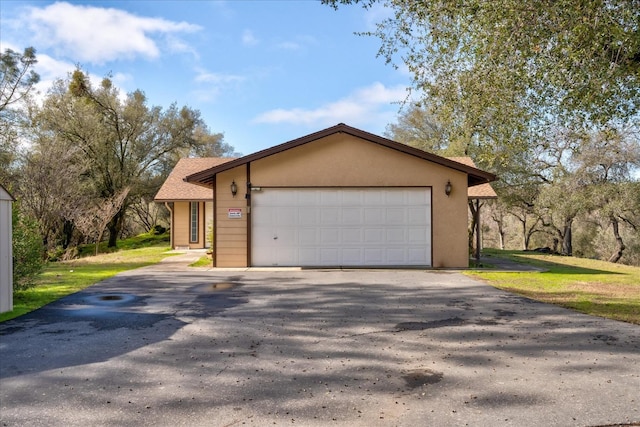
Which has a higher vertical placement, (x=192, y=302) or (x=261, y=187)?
(x=261, y=187)

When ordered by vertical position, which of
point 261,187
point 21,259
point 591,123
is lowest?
point 21,259

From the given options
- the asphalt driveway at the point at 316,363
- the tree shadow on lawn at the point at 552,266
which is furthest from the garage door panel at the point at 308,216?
the tree shadow on lawn at the point at 552,266

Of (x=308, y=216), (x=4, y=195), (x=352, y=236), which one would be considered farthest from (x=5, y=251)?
(x=352, y=236)

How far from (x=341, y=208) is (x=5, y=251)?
9.18m

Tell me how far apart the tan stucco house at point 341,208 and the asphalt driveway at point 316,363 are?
222 inches

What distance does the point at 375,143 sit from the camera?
1463 centimetres

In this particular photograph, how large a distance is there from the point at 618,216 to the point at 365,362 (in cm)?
2524

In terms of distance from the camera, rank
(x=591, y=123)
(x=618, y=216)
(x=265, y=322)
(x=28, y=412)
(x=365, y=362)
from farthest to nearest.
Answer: (x=618, y=216)
(x=591, y=123)
(x=265, y=322)
(x=365, y=362)
(x=28, y=412)

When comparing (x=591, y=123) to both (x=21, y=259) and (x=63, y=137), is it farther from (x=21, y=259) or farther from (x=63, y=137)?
(x=63, y=137)

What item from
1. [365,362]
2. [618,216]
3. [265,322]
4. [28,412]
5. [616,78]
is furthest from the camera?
[618,216]

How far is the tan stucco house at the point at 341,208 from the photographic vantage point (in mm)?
14555

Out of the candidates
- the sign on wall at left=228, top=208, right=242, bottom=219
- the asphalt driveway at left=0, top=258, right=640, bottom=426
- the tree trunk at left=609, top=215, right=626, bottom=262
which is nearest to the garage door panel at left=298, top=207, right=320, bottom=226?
the sign on wall at left=228, top=208, right=242, bottom=219

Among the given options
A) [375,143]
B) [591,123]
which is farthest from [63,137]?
[591,123]

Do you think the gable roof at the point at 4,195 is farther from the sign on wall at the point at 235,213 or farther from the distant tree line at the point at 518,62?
the sign on wall at the point at 235,213
